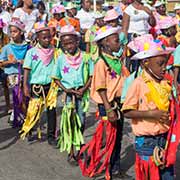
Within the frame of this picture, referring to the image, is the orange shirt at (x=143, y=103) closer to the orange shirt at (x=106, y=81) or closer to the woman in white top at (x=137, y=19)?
the orange shirt at (x=106, y=81)

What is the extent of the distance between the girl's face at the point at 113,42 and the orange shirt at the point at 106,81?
181mm

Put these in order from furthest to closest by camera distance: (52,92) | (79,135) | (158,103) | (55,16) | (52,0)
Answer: (52,0)
(55,16)
(52,92)
(79,135)
(158,103)

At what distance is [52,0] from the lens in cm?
2020

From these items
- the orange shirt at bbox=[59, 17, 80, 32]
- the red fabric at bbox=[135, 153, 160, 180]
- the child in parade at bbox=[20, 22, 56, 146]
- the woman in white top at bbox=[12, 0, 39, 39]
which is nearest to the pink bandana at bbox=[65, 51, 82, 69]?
the child in parade at bbox=[20, 22, 56, 146]

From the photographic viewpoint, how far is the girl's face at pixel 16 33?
26.6 ft

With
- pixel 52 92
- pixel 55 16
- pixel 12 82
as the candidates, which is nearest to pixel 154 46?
pixel 52 92

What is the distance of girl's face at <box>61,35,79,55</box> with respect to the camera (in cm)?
647

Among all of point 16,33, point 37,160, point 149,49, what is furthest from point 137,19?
point 149,49

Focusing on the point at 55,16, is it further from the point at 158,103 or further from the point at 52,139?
the point at 158,103

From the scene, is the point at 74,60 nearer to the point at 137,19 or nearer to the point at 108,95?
the point at 108,95

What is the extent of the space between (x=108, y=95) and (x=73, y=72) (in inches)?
35.5

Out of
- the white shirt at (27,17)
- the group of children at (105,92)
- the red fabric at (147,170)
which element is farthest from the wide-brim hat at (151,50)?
the white shirt at (27,17)

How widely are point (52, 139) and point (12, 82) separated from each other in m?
1.33

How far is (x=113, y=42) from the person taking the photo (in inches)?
224
